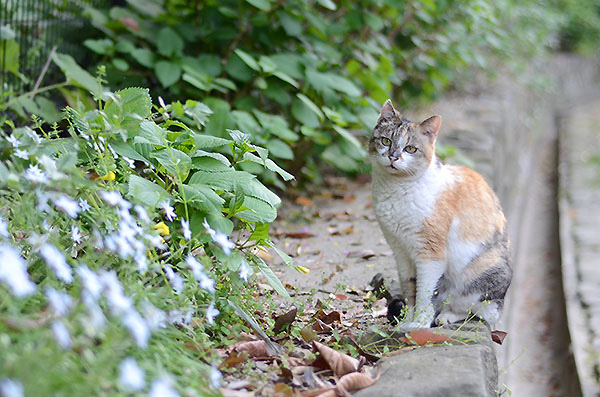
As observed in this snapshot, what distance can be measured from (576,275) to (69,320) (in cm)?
383

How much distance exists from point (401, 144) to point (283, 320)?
78 cm

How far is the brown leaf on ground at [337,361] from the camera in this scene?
2.00 metres

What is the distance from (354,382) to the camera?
6.22 ft

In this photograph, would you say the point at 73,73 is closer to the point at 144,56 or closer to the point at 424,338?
the point at 144,56

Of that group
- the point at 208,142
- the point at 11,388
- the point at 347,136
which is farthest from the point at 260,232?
the point at 347,136

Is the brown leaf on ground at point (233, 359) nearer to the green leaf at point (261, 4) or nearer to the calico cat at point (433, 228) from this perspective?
the calico cat at point (433, 228)

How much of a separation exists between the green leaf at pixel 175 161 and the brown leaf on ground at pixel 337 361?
0.66 m

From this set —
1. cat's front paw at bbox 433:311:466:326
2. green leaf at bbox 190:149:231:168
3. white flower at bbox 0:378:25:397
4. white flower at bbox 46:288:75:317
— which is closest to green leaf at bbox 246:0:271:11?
green leaf at bbox 190:149:231:168

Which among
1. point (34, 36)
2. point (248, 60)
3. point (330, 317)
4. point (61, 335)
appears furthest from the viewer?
point (34, 36)

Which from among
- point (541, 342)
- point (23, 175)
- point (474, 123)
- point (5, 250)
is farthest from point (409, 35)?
point (5, 250)

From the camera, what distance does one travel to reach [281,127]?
382cm

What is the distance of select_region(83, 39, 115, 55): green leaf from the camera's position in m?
Result: 3.91

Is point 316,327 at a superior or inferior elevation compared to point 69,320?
inferior

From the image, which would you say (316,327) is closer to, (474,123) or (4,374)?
(4,374)
